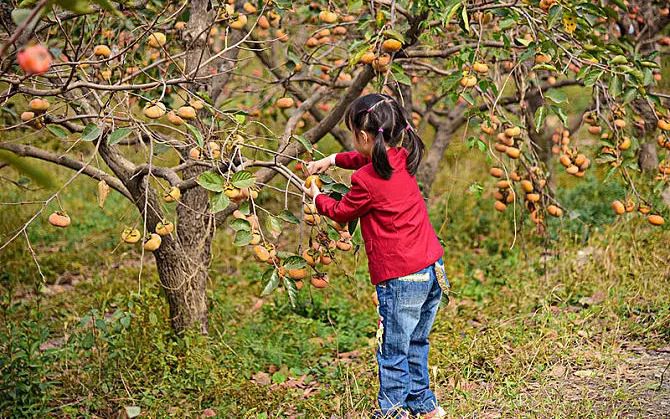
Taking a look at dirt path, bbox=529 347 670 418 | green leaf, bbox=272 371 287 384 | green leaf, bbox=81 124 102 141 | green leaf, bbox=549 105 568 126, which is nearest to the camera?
green leaf, bbox=81 124 102 141

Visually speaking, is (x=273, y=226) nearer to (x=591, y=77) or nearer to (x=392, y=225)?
(x=392, y=225)

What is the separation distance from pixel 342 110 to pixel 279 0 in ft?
1.67

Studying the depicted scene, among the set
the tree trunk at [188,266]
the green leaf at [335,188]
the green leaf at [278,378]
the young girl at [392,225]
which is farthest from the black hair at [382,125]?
the green leaf at [278,378]

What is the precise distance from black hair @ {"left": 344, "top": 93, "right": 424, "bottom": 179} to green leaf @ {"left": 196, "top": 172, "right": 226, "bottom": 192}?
1.46 ft

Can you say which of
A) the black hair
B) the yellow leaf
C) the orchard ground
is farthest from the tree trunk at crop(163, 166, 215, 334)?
the yellow leaf

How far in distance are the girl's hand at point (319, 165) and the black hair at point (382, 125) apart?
172mm

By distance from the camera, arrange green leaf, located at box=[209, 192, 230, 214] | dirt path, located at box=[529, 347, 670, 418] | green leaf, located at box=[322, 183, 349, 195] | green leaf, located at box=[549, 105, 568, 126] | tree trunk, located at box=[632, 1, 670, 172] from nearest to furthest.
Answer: green leaf, located at box=[209, 192, 230, 214]
green leaf, located at box=[322, 183, 349, 195]
dirt path, located at box=[529, 347, 670, 418]
green leaf, located at box=[549, 105, 568, 126]
tree trunk, located at box=[632, 1, 670, 172]

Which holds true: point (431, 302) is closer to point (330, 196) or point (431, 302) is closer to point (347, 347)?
point (330, 196)

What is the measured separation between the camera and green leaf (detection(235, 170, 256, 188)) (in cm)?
207

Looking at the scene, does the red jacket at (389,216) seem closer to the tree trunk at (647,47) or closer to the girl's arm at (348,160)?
the girl's arm at (348,160)

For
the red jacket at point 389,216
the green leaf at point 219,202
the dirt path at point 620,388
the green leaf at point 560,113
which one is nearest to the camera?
Answer: the green leaf at point 219,202

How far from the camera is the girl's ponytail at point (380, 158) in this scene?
2235 mm

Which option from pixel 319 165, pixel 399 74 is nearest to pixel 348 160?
pixel 319 165

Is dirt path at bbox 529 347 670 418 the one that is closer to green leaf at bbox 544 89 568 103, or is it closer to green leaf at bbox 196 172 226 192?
green leaf at bbox 544 89 568 103
